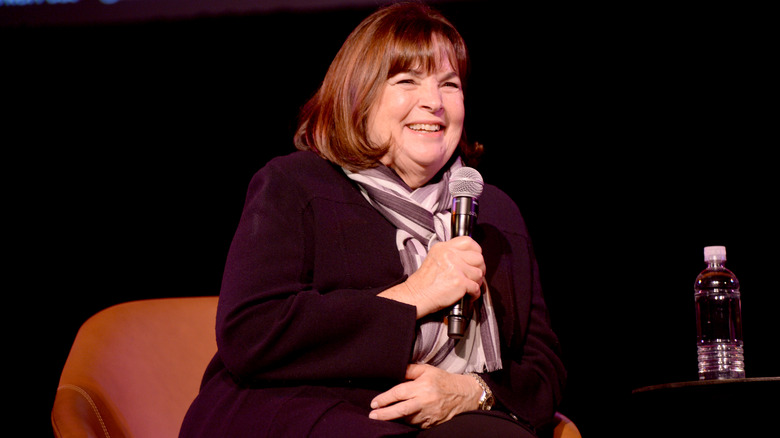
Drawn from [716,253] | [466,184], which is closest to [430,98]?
[466,184]

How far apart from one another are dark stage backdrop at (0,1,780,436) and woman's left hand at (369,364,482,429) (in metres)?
1.45

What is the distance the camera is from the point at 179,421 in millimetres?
2068

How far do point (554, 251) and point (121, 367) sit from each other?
1.69m

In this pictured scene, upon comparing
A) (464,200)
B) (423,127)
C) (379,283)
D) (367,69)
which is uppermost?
(367,69)

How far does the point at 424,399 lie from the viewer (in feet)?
5.01

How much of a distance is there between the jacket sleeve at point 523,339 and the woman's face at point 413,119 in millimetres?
299

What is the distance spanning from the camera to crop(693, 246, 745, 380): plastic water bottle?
2.41 metres

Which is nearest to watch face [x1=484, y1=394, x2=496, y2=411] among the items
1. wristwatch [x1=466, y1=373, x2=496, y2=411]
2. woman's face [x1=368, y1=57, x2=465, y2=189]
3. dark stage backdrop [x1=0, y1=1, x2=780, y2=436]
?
wristwatch [x1=466, y1=373, x2=496, y2=411]

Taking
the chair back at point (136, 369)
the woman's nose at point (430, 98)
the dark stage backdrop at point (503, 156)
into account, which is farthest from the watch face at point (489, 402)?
the dark stage backdrop at point (503, 156)

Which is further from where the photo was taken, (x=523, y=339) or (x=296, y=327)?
(x=523, y=339)

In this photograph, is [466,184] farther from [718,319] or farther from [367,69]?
[718,319]

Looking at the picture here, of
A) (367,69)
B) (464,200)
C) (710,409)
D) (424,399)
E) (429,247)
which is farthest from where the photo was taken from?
(710,409)

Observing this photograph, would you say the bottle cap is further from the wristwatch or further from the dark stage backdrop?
the wristwatch

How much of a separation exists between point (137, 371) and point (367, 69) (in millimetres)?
990
